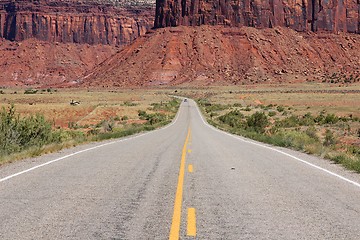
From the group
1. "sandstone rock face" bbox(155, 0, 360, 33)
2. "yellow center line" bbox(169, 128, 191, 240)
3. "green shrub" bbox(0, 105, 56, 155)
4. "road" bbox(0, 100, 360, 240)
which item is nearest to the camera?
"yellow center line" bbox(169, 128, 191, 240)

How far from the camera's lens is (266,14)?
14700 centimetres

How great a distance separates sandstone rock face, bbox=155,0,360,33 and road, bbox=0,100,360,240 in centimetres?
13661

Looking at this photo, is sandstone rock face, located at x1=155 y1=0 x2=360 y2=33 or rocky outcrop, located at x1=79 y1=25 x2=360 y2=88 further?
sandstone rock face, located at x1=155 y1=0 x2=360 y2=33

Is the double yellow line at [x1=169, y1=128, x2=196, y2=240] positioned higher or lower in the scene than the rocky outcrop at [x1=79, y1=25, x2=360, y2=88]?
lower

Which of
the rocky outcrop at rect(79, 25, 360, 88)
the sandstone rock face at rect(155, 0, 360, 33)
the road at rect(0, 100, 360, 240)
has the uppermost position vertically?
the sandstone rock face at rect(155, 0, 360, 33)

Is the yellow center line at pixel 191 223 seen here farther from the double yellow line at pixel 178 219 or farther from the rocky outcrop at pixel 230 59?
the rocky outcrop at pixel 230 59

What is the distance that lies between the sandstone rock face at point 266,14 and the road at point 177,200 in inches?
5378

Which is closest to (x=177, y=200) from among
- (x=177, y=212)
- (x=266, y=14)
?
(x=177, y=212)

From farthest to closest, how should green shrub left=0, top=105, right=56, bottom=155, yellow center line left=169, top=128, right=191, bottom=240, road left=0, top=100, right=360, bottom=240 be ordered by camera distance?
green shrub left=0, top=105, right=56, bottom=155
road left=0, top=100, right=360, bottom=240
yellow center line left=169, top=128, right=191, bottom=240

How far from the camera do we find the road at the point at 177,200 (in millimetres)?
6477

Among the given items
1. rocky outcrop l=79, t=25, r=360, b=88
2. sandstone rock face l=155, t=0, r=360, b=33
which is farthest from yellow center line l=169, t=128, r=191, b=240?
sandstone rock face l=155, t=0, r=360, b=33

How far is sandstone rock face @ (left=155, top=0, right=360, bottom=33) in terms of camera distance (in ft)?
479

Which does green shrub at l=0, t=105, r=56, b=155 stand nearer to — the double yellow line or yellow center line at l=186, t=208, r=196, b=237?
the double yellow line

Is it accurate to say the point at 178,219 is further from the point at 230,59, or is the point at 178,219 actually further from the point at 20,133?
the point at 230,59
